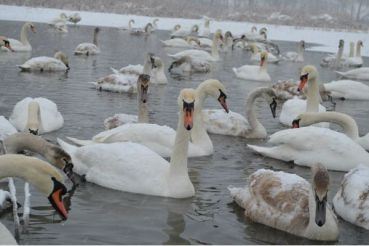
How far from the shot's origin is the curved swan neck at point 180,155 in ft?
24.8

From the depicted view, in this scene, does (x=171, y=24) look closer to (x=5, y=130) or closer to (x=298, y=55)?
(x=298, y=55)

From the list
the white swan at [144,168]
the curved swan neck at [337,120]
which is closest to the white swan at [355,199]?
the white swan at [144,168]

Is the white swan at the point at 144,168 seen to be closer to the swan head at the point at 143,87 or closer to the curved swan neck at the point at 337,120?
the swan head at the point at 143,87

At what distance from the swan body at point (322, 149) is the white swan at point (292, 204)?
2300 mm

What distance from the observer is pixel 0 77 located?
16.3 m

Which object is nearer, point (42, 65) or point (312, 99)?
point (312, 99)

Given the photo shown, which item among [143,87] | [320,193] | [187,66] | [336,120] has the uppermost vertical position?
[143,87]

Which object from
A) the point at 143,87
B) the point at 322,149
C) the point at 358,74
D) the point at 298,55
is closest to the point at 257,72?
the point at 358,74

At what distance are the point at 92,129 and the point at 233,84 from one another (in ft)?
28.7

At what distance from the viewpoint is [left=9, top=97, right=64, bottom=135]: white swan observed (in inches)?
382

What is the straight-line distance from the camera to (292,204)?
6.64 metres

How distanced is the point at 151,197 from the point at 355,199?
2256 millimetres

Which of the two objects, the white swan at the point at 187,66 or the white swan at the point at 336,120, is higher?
the white swan at the point at 336,120

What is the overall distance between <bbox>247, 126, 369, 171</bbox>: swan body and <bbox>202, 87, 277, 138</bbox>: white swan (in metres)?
1.68
